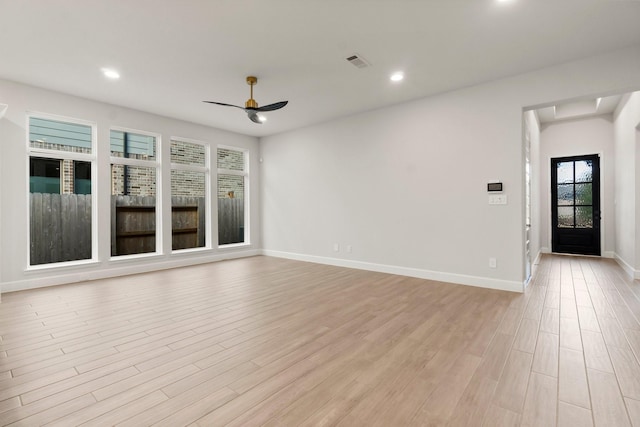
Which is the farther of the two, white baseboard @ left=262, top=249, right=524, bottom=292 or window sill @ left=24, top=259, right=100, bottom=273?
window sill @ left=24, top=259, right=100, bottom=273

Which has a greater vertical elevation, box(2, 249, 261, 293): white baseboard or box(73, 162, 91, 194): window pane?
box(73, 162, 91, 194): window pane

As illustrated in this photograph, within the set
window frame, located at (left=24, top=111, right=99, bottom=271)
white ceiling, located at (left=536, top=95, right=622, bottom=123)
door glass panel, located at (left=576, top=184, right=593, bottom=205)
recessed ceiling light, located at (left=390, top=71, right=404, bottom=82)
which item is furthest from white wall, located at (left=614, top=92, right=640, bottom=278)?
window frame, located at (left=24, top=111, right=99, bottom=271)

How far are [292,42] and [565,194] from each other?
763 centimetres

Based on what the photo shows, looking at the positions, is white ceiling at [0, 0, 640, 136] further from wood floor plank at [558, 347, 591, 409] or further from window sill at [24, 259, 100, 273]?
wood floor plank at [558, 347, 591, 409]

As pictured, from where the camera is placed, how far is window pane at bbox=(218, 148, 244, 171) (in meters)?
6.84

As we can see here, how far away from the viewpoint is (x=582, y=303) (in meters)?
3.51

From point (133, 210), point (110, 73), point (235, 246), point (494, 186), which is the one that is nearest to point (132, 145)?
point (133, 210)

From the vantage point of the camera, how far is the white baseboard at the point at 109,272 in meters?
4.31

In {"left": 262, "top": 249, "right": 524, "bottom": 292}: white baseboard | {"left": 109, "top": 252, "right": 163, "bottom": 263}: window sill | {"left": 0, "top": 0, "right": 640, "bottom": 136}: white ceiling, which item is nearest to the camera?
{"left": 0, "top": 0, "right": 640, "bottom": 136}: white ceiling

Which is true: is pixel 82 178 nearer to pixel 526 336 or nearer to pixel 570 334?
pixel 526 336

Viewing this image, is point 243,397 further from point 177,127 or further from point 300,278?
point 177,127

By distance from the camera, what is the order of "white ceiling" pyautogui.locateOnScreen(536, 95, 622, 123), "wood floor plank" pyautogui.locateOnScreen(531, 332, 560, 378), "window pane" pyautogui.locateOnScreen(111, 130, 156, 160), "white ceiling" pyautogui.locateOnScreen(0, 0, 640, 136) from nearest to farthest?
"wood floor plank" pyautogui.locateOnScreen(531, 332, 560, 378) < "white ceiling" pyautogui.locateOnScreen(0, 0, 640, 136) < "window pane" pyautogui.locateOnScreen(111, 130, 156, 160) < "white ceiling" pyautogui.locateOnScreen(536, 95, 622, 123)

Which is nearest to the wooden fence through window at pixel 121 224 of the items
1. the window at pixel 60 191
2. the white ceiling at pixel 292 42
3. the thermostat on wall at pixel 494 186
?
the window at pixel 60 191

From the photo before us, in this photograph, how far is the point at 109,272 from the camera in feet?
16.6
